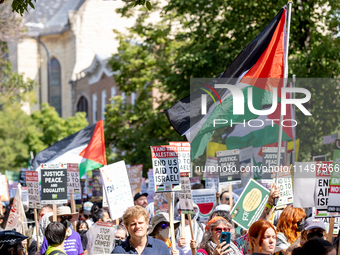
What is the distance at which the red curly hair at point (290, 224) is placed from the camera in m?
6.20

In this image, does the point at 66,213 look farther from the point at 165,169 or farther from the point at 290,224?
the point at 290,224

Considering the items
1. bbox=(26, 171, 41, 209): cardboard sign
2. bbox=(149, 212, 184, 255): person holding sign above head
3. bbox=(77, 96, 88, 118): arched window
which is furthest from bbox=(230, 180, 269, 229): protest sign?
bbox=(77, 96, 88, 118): arched window

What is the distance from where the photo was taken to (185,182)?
7000 mm

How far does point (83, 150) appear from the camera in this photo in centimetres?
1321

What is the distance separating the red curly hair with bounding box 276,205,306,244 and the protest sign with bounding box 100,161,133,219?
2.51 meters

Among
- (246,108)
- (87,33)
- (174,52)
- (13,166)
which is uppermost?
(87,33)

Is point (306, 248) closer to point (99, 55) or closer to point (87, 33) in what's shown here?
point (99, 55)

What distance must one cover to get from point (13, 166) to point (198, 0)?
29.9 metres

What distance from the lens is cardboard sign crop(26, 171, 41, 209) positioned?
9.11 metres

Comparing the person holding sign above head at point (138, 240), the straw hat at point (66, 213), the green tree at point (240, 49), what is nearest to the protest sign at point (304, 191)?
the person holding sign above head at point (138, 240)

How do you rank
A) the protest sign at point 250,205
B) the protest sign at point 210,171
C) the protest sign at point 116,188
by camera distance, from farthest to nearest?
1. the protest sign at point 210,171
2. the protest sign at point 116,188
3. the protest sign at point 250,205

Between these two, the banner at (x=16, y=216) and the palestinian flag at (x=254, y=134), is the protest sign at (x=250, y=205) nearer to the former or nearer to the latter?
the banner at (x=16, y=216)

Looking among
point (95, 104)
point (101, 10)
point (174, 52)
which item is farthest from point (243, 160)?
point (101, 10)

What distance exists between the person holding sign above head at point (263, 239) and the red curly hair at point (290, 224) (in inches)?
54.1
